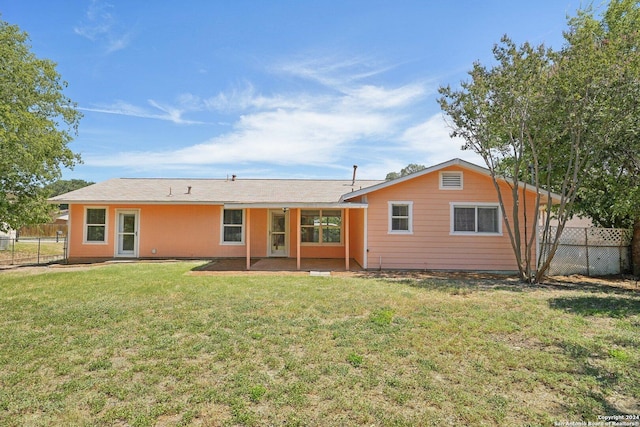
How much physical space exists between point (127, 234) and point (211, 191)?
3.85 meters

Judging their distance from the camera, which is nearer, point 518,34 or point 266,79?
point 518,34

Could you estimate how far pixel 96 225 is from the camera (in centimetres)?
1402

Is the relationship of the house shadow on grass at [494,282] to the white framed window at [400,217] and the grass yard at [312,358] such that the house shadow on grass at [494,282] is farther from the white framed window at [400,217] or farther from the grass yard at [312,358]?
the white framed window at [400,217]

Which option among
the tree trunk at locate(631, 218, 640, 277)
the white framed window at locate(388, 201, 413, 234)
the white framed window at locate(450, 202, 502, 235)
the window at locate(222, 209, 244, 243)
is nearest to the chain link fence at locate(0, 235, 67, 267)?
the window at locate(222, 209, 244, 243)

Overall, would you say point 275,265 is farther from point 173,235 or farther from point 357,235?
point 173,235

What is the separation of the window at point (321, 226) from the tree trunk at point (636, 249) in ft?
33.1

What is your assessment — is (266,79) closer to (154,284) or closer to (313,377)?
(154,284)

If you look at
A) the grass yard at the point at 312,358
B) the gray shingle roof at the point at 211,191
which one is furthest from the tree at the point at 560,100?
the gray shingle roof at the point at 211,191

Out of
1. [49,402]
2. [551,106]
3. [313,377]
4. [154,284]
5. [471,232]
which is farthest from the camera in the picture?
[471,232]

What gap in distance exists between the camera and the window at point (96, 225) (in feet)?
45.9

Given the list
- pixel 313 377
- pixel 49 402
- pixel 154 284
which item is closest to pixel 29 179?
pixel 154 284

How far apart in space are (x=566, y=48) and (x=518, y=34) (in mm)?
1226

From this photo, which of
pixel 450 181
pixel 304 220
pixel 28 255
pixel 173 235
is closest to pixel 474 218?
pixel 450 181

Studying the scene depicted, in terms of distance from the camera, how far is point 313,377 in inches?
139
